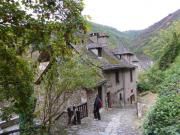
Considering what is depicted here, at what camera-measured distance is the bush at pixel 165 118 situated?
9.91 meters

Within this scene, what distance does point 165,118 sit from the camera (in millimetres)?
10695

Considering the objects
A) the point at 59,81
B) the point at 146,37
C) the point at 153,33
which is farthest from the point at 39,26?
the point at 146,37

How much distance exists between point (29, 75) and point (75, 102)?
14.3m

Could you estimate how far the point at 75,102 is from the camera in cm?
2466

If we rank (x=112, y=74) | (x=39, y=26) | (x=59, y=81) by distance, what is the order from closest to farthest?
(x=39, y=26), (x=59, y=81), (x=112, y=74)

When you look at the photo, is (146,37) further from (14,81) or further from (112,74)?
(14,81)

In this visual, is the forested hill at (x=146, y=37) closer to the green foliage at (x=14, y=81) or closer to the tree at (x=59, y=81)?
the tree at (x=59, y=81)

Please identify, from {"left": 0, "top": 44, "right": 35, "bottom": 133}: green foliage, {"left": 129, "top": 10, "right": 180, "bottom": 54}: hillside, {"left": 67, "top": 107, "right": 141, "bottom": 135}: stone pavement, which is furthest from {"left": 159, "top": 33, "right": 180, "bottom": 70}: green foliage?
Result: {"left": 129, "top": 10, "right": 180, "bottom": 54}: hillside

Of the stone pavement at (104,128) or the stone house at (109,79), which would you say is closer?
the stone pavement at (104,128)

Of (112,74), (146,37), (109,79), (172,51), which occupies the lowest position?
(109,79)

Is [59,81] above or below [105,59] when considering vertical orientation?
below

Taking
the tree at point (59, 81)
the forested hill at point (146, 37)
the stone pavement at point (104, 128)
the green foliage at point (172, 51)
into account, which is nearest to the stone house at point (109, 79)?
the stone pavement at point (104, 128)

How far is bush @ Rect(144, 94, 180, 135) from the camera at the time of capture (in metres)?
9.91

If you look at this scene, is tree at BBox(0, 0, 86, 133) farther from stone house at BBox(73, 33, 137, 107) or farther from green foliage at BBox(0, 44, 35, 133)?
stone house at BBox(73, 33, 137, 107)
